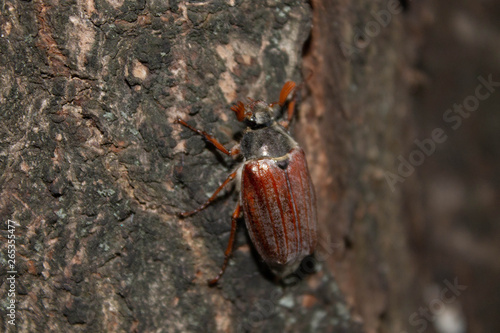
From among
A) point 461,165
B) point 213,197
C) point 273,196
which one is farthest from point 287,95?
point 461,165

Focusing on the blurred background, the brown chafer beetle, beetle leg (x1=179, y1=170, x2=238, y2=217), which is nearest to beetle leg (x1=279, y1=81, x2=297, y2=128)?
the brown chafer beetle

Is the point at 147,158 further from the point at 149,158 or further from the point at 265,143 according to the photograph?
the point at 265,143

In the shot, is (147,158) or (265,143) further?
(265,143)

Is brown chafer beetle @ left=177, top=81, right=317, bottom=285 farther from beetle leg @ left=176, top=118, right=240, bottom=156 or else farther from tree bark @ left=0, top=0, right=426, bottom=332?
tree bark @ left=0, top=0, right=426, bottom=332

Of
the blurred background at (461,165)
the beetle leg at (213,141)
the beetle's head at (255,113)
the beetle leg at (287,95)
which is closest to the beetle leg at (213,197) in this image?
the beetle leg at (213,141)

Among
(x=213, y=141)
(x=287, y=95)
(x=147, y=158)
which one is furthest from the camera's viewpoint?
(x=287, y=95)

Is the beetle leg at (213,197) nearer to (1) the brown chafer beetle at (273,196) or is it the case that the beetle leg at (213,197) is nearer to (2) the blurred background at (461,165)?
(1) the brown chafer beetle at (273,196)

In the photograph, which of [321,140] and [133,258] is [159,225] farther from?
[321,140]
